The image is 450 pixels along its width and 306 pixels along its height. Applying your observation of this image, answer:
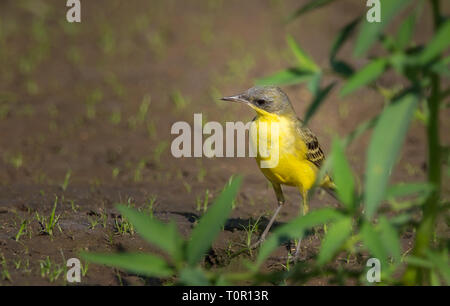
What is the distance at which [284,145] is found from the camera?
6.33 meters

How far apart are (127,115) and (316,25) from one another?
16.1 feet

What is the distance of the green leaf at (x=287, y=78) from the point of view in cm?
357

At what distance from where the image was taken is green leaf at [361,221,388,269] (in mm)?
3350

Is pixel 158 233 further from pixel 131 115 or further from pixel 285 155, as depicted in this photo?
pixel 131 115

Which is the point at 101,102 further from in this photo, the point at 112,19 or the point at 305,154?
the point at 305,154

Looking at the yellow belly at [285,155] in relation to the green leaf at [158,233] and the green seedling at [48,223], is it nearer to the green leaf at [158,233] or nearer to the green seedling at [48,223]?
the green seedling at [48,223]

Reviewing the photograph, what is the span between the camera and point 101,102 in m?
10.2

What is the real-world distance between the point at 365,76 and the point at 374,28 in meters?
0.27

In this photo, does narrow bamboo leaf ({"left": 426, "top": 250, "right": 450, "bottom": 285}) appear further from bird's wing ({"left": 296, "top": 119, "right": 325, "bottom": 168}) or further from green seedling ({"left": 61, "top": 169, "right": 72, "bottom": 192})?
green seedling ({"left": 61, "top": 169, "right": 72, "bottom": 192})

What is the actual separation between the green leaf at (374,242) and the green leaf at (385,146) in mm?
204

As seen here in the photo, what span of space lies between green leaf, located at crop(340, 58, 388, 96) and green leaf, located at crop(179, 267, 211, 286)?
1.14 meters

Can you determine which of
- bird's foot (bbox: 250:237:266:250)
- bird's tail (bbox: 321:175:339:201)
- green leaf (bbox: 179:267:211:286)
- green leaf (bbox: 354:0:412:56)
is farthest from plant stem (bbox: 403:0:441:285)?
bird's tail (bbox: 321:175:339:201)

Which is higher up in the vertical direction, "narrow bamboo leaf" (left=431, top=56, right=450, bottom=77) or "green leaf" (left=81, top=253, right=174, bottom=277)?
"narrow bamboo leaf" (left=431, top=56, right=450, bottom=77)
